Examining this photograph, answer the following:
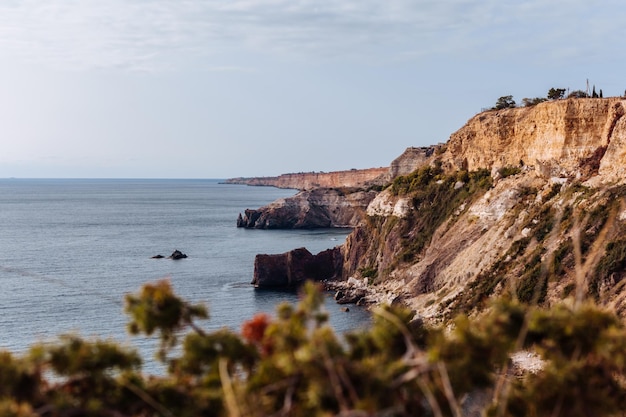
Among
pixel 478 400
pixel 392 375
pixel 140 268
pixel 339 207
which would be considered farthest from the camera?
pixel 339 207

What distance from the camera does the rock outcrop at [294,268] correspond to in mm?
78750

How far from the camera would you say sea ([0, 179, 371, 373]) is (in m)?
57.6

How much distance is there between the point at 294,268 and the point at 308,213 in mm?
74930

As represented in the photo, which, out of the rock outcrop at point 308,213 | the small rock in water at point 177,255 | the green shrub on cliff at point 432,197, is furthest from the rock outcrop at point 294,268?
the rock outcrop at point 308,213

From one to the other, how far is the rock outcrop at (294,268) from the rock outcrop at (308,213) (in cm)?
6631

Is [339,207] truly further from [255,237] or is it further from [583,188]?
[583,188]

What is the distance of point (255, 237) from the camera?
130750mm

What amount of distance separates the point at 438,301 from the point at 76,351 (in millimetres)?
47573

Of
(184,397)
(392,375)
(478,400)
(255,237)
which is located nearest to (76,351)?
(184,397)

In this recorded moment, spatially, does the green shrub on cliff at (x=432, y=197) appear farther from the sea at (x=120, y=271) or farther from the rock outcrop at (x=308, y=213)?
the rock outcrop at (x=308, y=213)

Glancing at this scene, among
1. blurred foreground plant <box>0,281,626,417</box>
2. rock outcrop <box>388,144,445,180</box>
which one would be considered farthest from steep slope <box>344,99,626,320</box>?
blurred foreground plant <box>0,281,626,417</box>

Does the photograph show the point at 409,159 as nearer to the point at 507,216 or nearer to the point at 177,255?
the point at 177,255

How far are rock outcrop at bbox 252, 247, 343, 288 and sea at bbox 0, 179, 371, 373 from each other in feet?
8.42

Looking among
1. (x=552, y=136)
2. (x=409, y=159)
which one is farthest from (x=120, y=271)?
(x=552, y=136)
